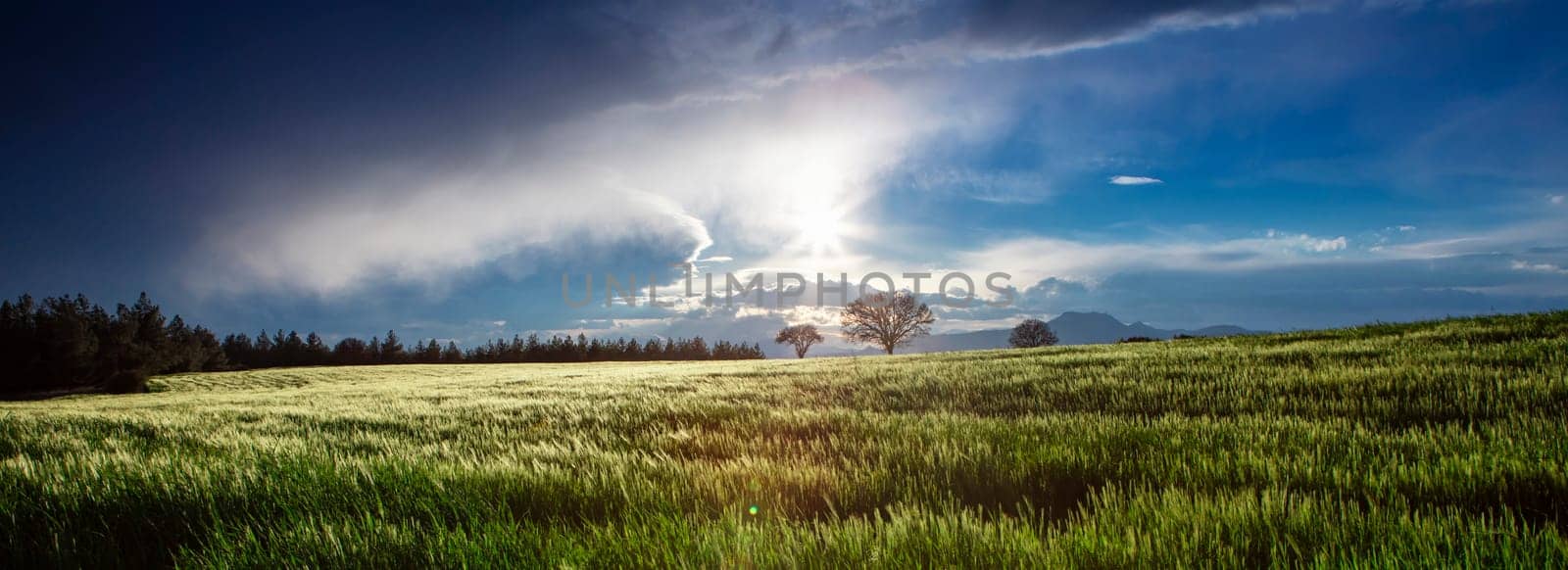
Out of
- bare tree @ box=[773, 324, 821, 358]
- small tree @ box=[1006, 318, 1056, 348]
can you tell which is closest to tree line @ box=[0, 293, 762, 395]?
bare tree @ box=[773, 324, 821, 358]

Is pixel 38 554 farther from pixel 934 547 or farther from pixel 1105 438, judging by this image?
pixel 1105 438

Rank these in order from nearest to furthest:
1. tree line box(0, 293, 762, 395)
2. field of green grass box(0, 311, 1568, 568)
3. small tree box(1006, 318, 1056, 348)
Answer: field of green grass box(0, 311, 1568, 568) < tree line box(0, 293, 762, 395) < small tree box(1006, 318, 1056, 348)

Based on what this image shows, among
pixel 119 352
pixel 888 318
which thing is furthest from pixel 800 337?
pixel 119 352

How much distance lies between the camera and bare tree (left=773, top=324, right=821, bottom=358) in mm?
107875

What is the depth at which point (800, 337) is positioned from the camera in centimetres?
10838

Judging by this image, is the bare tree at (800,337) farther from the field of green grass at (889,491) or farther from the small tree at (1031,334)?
the field of green grass at (889,491)

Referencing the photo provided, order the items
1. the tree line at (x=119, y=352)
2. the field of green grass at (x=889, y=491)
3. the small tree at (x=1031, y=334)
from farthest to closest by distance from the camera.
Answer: the small tree at (x=1031, y=334)
the tree line at (x=119, y=352)
the field of green grass at (x=889, y=491)

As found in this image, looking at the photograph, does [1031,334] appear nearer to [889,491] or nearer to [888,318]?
[888,318]

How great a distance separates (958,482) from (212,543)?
298cm

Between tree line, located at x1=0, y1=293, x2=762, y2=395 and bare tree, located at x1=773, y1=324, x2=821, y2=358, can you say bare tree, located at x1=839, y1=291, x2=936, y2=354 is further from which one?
tree line, located at x1=0, y1=293, x2=762, y2=395

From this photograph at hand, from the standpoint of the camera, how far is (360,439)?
548cm

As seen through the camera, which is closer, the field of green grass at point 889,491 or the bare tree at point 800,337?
the field of green grass at point 889,491

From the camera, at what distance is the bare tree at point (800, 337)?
107875mm

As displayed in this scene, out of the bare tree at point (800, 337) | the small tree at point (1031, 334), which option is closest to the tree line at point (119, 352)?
the bare tree at point (800, 337)
